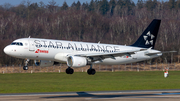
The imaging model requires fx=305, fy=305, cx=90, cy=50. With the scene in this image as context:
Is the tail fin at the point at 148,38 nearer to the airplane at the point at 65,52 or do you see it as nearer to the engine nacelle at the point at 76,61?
the airplane at the point at 65,52

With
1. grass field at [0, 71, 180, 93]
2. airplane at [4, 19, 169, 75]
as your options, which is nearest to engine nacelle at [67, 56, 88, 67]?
airplane at [4, 19, 169, 75]

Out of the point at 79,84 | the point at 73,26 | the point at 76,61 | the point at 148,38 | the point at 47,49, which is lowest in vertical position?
the point at 79,84

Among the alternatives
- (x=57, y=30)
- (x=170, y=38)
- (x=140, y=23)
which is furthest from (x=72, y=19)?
(x=170, y=38)

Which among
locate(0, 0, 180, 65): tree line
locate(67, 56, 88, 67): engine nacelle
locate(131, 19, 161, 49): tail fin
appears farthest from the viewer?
locate(0, 0, 180, 65): tree line

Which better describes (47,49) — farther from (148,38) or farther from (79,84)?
(148,38)

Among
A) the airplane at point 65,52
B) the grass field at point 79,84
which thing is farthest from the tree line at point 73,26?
the airplane at point 65,52

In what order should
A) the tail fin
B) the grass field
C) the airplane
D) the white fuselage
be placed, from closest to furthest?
the grass field → the white fuselage → the airplane → the tail fin

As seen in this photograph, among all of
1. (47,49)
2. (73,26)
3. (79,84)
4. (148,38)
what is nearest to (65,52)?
(47,49)

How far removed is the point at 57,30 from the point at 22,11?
32.3 m

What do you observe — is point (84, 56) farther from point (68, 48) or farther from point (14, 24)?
point (14, 24)

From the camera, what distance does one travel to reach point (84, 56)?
42.1 m

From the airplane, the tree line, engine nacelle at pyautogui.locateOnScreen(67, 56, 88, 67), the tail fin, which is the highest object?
the tree line

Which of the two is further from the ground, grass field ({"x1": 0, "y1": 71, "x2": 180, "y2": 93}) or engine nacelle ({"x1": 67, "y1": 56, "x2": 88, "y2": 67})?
engine nacelle ({"x1": 67, "y1": 56, "x2": 88, "y2": 67})

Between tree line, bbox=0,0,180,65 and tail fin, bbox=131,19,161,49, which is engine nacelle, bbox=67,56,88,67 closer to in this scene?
tail fin, bbox=131,19,161,49
